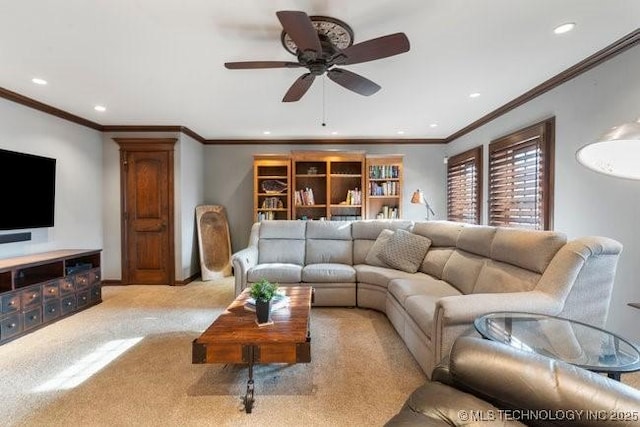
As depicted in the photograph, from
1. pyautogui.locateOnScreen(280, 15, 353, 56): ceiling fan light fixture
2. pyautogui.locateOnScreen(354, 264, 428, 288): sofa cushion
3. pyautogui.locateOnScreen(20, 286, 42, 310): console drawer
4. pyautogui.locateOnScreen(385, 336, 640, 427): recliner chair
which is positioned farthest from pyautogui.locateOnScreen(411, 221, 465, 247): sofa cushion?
pyautogui.locateOnScreen(20, 286, 42, 310): console drawer

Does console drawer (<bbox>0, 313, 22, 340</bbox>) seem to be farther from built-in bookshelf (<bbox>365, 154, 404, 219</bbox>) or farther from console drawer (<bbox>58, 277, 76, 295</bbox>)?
built-in bookshelf (<bbox>365, 154, 404, 219</bbox>)

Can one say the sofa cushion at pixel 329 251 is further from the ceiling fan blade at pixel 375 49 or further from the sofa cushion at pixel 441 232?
the ceiling fan blade at pixel 375 49

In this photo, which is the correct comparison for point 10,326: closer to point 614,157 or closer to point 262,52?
point 262,52

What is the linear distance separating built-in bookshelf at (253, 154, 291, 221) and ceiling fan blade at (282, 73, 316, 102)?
102 inches

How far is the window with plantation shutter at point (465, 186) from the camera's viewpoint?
4336 mm

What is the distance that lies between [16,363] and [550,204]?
4.76 meters

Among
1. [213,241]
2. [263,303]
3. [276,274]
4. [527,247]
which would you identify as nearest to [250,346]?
[263,303]

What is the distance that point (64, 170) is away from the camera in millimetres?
3859

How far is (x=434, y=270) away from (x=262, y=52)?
266 centimetres

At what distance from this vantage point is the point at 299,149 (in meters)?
5.45

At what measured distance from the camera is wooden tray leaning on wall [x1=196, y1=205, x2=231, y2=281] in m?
5.00

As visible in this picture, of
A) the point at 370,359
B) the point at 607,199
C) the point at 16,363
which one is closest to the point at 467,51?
the point at 607,199

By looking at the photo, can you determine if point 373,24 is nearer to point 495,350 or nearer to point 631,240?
point 495,350

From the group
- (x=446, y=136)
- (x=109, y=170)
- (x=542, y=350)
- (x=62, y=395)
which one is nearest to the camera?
(x=542, y=350)
